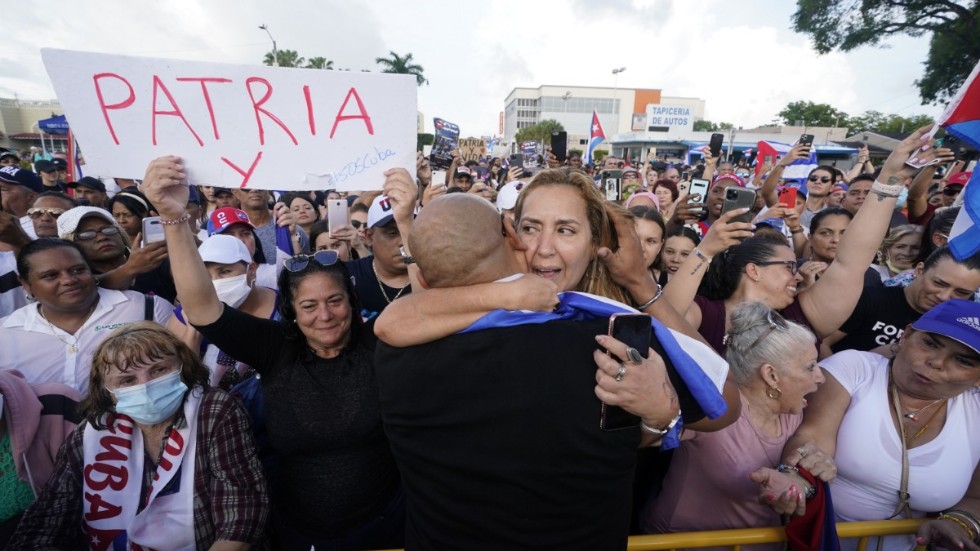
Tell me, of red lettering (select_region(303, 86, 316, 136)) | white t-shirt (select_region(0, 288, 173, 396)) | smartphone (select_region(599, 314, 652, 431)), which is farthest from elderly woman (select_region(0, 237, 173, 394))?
smartphone (select_region(599, 314, 652, 431))

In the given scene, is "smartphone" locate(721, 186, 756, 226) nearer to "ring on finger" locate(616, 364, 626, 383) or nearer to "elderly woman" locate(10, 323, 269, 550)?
"ring on finger" locate(616, 364, 626, 383)

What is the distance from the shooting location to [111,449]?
6.48 ft

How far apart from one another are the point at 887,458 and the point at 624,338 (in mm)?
1738

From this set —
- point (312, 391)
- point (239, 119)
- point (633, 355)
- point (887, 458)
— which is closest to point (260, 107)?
point (239, 119)

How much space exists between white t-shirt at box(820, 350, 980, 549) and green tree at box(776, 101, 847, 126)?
88.0 m

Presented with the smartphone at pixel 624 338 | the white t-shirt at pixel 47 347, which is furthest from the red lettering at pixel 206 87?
the smartphone at pixel 624 338

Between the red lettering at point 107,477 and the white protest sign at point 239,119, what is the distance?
1243 millimetres

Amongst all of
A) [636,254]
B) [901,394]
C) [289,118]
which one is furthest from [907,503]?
[289,118]

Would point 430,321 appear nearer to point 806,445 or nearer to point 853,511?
point 806,445

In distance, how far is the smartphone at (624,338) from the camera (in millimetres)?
1197

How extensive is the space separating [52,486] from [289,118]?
1.88 meters

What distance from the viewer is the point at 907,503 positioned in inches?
79.4

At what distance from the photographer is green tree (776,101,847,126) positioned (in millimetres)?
73812

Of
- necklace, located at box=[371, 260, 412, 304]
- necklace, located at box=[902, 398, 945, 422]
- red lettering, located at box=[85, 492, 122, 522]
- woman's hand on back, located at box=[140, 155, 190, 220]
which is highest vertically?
woman's hand on back, located at box=[140, 155, 190, 220]
